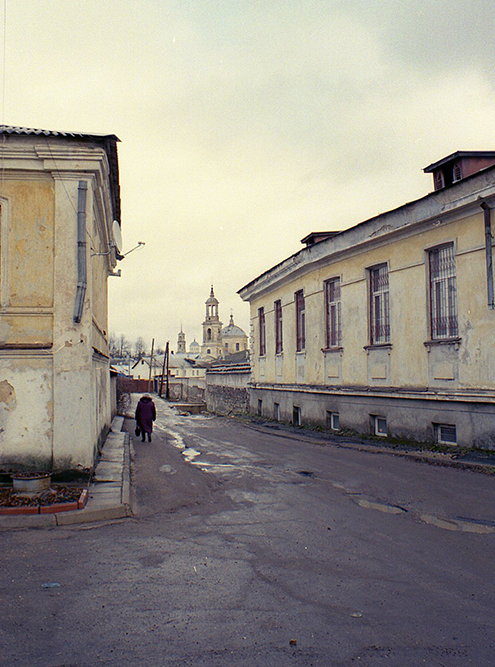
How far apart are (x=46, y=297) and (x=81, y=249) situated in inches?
38.8

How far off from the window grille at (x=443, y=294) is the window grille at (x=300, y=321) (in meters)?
7.39

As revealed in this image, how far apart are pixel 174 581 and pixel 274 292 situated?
1929 centimetres

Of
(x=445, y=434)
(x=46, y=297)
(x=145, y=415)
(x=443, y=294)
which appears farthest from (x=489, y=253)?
(x=145, y=415)

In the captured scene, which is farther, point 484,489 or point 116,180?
point 116,180

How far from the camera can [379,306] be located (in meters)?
15.3

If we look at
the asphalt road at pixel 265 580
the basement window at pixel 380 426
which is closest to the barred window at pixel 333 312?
the basement window at pixel 380 426

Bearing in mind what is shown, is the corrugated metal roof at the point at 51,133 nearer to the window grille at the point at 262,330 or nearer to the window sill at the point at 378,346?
the window sill at the point at 378,346

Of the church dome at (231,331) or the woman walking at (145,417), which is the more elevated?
the church dome at (231,331)

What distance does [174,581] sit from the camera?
481cm

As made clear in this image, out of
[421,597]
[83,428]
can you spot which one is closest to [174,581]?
[421,597]

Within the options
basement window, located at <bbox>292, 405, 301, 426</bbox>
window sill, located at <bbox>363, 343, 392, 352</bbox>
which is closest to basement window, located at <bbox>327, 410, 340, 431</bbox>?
basement window, located at <bbox>292, 405, 301, 426</bbox>

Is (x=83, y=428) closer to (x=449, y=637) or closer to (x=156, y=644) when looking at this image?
(x=156, y=644)

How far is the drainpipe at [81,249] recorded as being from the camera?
9.24m

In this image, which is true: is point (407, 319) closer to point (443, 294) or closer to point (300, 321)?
point (443, 294)
